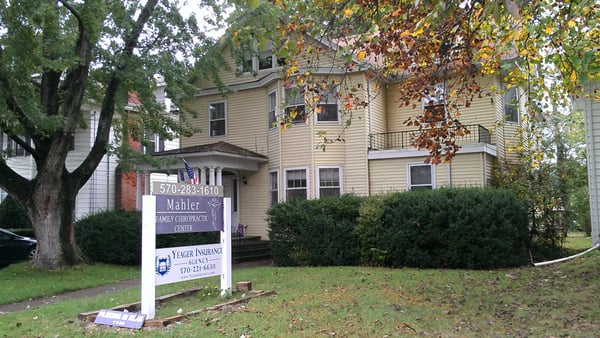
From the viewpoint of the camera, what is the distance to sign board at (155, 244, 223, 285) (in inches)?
320

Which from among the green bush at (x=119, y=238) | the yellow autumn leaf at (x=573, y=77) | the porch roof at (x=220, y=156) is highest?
the yellow autumn leaf at (x=573, y=77)

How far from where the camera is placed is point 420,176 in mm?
17594

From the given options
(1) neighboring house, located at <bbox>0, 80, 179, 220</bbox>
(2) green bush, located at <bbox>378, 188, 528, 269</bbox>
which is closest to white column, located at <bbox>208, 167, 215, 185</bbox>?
(1) neighboring house, located at <bbox>0, 80, 179, 220</bbox>

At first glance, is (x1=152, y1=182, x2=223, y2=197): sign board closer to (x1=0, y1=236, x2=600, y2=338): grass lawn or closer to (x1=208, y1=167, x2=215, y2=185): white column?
(x1=0, y1=236, x2=600, y2=338): grass lawn

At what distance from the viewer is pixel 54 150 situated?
47.7 ft

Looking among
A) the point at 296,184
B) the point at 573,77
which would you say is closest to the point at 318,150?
the point at 296,184

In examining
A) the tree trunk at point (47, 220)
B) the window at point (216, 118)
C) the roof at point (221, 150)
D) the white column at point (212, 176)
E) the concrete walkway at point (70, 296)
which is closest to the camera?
the concrete walkway at point (70, 296)

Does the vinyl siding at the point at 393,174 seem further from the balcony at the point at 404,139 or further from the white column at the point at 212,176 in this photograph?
the white column at the point at 212,176

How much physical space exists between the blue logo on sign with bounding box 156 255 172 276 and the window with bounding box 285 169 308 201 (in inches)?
404

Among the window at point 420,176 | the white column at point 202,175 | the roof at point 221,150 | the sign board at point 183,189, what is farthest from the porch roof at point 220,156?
the sign board at point 183,189

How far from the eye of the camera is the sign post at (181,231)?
7.80 meters

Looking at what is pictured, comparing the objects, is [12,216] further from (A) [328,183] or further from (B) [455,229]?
(B) [455,229]

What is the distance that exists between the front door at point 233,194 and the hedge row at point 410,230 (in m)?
5.41

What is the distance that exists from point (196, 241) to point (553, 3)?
1168 cm
